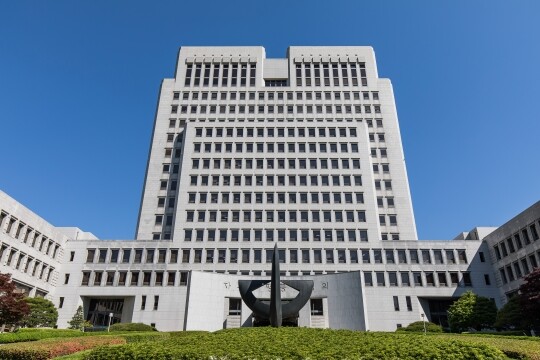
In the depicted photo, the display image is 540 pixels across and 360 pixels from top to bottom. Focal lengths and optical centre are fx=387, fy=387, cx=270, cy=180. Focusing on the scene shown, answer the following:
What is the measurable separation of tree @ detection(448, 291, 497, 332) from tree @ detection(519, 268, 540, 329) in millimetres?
10258

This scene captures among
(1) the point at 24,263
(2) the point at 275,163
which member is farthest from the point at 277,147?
(1) the point at 24,263

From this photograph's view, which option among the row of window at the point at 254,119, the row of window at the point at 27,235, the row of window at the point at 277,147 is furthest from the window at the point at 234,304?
the row of window at the point at 254,119

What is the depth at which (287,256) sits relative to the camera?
65750 mm

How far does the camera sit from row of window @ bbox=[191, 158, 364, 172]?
7406 cm

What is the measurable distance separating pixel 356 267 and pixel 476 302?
778 inches

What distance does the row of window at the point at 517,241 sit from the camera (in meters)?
52.1

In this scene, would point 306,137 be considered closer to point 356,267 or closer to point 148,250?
point 356,267

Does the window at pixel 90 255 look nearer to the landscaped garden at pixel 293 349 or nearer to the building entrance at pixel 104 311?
the building entrance at pixel 104 311

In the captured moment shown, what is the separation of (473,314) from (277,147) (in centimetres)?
4427

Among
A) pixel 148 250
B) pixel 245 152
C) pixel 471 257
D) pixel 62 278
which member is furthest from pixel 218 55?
pixel 471 257

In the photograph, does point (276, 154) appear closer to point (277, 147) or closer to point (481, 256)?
point (277, 147)

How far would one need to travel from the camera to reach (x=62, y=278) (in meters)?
63.1

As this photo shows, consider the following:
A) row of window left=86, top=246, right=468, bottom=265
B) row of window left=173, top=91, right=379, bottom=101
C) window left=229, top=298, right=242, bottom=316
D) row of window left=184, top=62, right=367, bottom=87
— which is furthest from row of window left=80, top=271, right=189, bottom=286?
row of window left=184, top=62, right=367, bottom=87

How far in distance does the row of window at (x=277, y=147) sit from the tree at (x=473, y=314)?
35.1 metres
